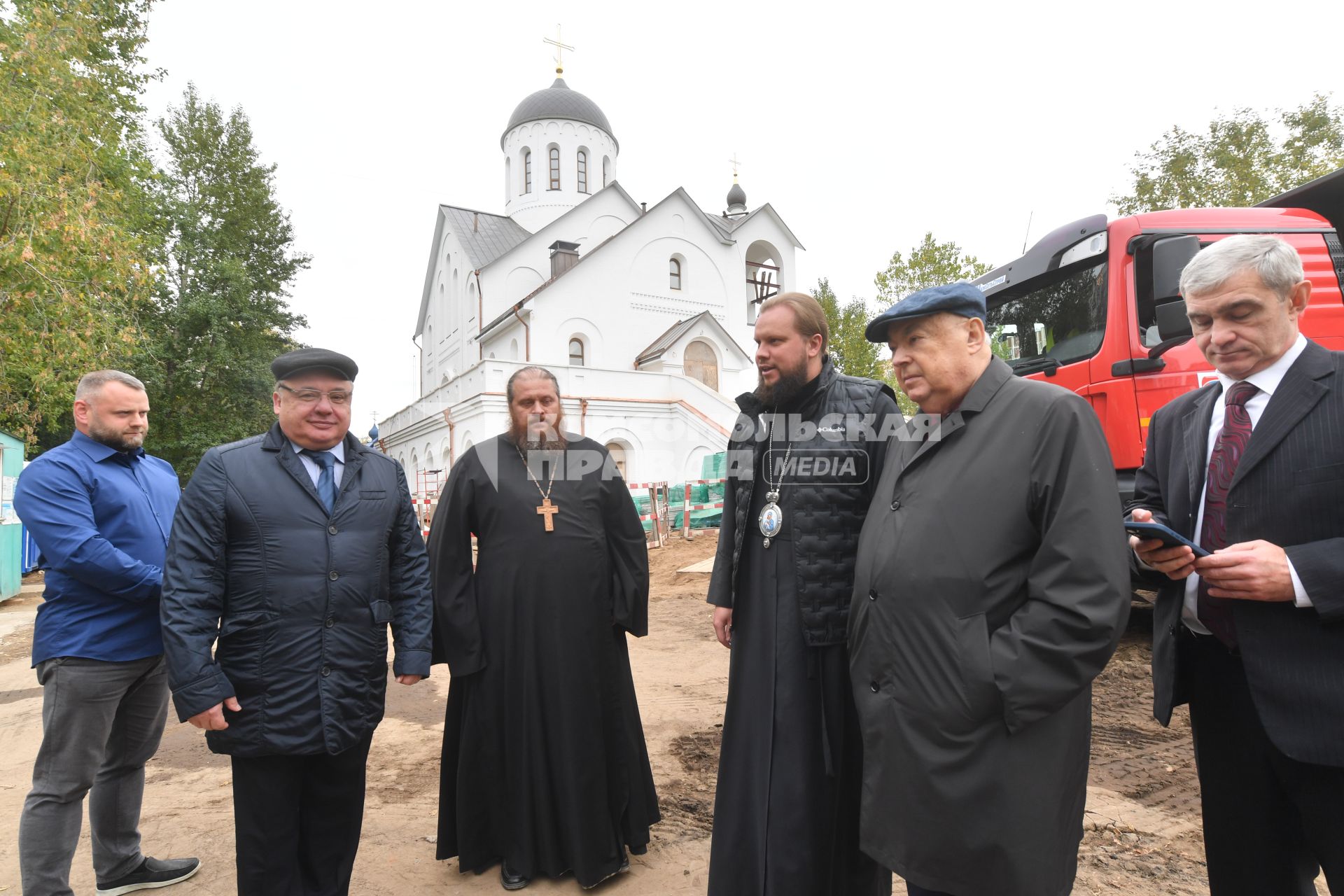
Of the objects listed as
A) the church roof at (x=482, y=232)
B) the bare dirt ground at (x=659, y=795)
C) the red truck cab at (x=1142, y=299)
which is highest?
the church roof at (x=482, y=232)

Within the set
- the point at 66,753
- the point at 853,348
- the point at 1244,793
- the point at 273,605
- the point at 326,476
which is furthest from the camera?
the point at 853,348

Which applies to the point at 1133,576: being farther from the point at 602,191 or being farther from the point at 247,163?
the point at 247,163

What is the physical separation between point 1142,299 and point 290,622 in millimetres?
5628

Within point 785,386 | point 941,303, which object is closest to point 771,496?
point 785,386

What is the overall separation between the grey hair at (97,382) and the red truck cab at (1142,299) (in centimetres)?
529

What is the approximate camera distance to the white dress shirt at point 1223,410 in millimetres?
1881

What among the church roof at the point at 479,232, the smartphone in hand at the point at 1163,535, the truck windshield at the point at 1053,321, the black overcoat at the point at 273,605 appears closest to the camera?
the smartphone in hand at the point at 1163,535

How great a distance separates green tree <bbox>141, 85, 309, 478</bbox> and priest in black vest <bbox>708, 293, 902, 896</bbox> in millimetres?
25336

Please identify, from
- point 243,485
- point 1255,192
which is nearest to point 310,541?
point 243,485

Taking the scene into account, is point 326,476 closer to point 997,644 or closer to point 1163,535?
point 997,644

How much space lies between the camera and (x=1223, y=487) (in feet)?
6.39

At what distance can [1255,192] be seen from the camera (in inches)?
718

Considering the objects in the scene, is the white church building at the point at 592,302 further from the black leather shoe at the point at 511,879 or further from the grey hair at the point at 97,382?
the black leather shoe at the point at 511,879

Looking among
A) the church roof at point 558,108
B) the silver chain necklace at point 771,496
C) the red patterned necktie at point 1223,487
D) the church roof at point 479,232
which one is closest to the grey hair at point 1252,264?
the red patterned necktie at point 1223,487
